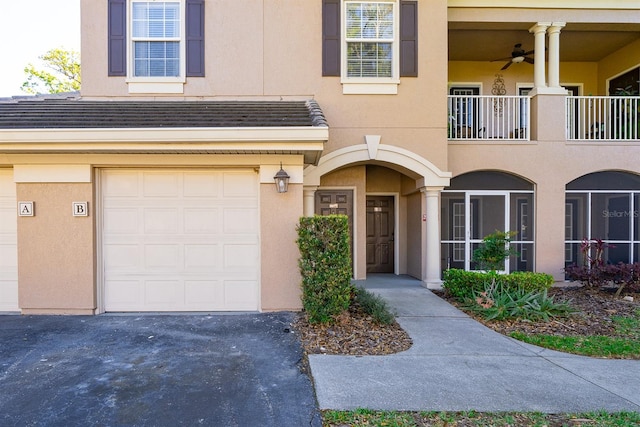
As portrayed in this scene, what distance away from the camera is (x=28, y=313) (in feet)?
22.1

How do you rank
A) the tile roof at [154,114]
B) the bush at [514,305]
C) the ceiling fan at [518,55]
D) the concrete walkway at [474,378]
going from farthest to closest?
1. the ceiling fan at [518,55]
2. the bush at [514,305]
3. the tile roof at [154,114]
4. the concrete walkway at [474,378]

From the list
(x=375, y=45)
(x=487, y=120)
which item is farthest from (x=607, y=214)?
(x=375, y=45)

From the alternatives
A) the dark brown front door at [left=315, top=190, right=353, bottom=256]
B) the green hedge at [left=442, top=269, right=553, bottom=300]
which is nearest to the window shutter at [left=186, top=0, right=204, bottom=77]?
the dark brown front door at [left=315, top=190, right=353, bottom=256]

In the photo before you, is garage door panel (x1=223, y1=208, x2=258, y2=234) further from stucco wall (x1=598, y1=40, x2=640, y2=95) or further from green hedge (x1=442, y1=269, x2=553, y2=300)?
stucco wall (x1=598, y1=40, x2=640, y2=95)

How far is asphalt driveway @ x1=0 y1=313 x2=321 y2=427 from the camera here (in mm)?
3629

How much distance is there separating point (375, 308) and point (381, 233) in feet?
16.3

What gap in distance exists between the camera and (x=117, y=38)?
26.3 ft

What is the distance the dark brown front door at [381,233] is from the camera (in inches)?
436

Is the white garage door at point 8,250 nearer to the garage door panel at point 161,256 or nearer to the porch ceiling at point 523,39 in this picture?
the garage door panel at point 161,256

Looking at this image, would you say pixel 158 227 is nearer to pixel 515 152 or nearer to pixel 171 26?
pixel 171 26

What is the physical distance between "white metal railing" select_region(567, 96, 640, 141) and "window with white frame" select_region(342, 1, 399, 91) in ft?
15.5

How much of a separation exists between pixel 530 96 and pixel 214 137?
7856 mm

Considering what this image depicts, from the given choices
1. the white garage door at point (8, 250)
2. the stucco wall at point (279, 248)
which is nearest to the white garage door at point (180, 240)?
the stucco wall at point (279, 248)

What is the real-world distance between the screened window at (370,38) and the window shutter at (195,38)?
3.06m
